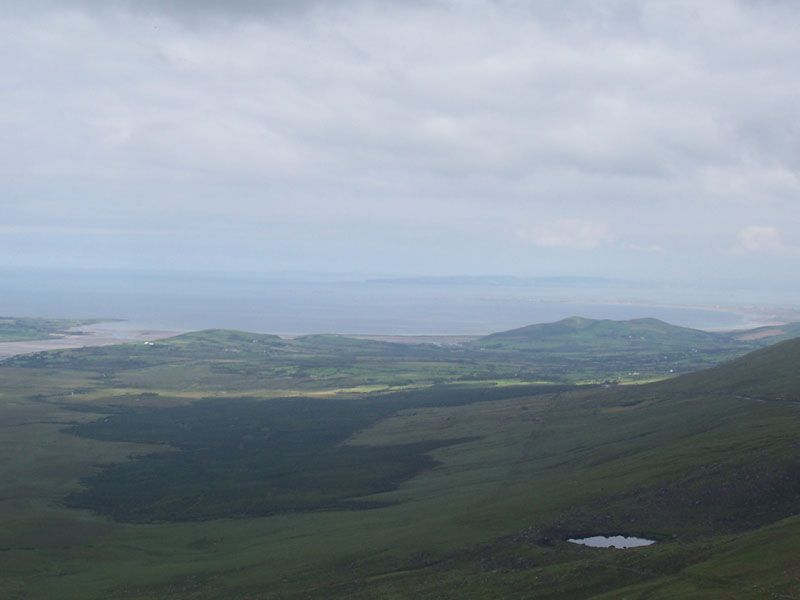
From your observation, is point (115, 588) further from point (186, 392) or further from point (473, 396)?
point (186, 392)

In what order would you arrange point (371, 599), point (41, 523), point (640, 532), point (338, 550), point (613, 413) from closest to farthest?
1. point (371, 599)
2. point (640, 532)
3. point (338, 550)
4. point (41, 523)
5. point (613, 413)

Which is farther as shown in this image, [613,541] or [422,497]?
[422,497]

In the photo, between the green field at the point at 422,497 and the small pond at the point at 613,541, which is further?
the small pond at the point at 613,541

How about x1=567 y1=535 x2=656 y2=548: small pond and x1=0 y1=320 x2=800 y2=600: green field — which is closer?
x1=0 y1=320 x2=800 y2=600: green field

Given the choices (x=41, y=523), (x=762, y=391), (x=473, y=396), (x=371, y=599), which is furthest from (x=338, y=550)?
(x=473, y=396)
